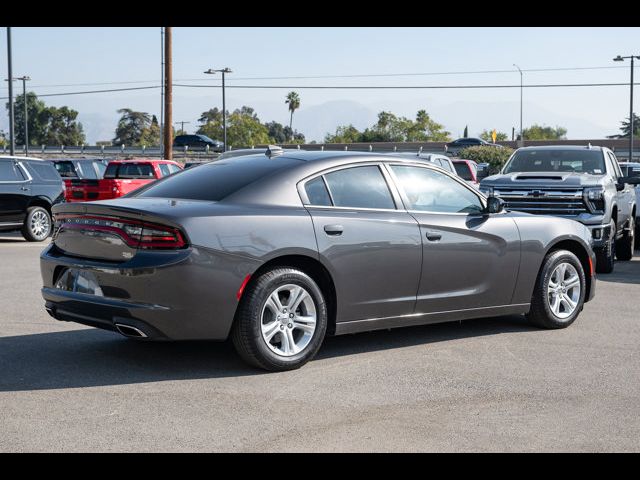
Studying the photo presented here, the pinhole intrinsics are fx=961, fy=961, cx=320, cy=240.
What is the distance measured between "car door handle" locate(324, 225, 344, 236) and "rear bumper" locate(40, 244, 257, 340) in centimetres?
70

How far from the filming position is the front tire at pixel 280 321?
661 cm

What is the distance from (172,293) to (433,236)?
7.61 feet

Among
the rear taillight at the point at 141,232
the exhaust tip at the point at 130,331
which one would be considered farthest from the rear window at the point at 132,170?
the exhaust tip at the point at 130,331

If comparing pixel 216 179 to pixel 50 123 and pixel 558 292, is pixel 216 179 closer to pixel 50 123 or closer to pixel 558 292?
pixel 558 292

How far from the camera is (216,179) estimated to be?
736 cm

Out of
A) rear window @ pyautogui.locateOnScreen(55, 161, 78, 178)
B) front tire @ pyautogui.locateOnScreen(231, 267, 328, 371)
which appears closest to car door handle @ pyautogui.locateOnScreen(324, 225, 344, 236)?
front tire @ pyautogui.locateOnScreen(231, 267, 328, 371)

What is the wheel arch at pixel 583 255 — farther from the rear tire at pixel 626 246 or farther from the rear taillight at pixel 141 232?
the rear tire at pixel 626 246

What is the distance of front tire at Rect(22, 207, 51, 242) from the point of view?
19.2 meters

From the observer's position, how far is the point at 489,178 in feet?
47.8

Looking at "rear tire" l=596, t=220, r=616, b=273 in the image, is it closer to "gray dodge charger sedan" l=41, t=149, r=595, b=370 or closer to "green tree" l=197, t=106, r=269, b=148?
"gray dodge charger sedan" l=41, t=149, r=595, b=370

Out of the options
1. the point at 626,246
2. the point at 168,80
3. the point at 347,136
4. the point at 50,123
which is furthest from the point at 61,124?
the point at 626,246

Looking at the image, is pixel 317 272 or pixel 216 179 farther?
pixel 216 179
